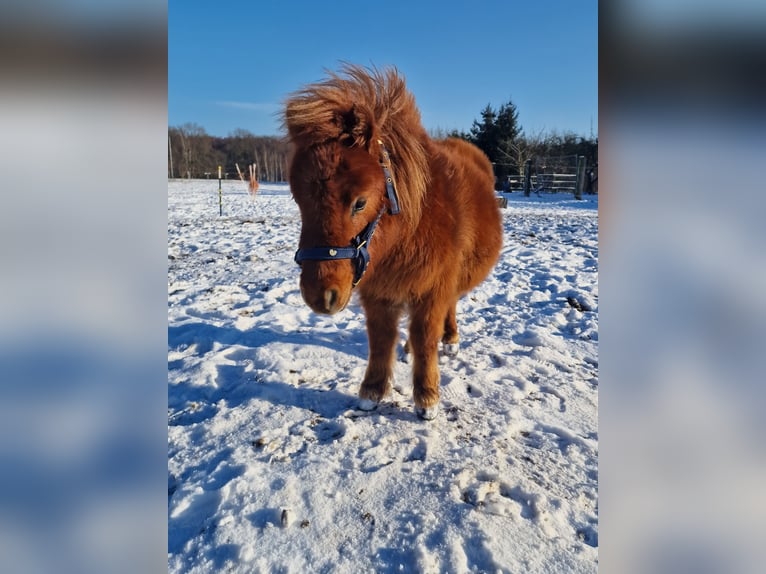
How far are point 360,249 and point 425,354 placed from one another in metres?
1.03

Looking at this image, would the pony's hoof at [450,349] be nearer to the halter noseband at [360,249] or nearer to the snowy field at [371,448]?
the snowy field at [371,448]

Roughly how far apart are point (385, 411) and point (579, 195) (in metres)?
18.1

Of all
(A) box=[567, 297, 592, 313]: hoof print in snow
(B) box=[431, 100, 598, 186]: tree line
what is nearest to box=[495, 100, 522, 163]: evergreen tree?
(B) box=[431, 100, 598, 186]: tree line

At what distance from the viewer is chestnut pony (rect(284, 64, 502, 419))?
1.85 metres

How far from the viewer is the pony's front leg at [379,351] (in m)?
2.74

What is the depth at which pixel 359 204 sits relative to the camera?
193 cm

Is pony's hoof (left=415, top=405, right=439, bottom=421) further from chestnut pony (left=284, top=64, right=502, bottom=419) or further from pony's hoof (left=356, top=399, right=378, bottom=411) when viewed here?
pony's hoof (left=356, top=399, right=378, bottom=411)

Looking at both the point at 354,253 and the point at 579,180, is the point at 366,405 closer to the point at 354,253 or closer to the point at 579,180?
the point at 354,253

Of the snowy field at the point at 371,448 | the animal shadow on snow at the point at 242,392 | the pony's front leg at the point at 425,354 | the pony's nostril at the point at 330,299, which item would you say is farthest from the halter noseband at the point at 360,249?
the animal shadow on snow at the point at 242,392

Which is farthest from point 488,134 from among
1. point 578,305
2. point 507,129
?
point 578,305

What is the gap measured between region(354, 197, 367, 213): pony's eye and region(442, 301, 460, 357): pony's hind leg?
6.01 feet
